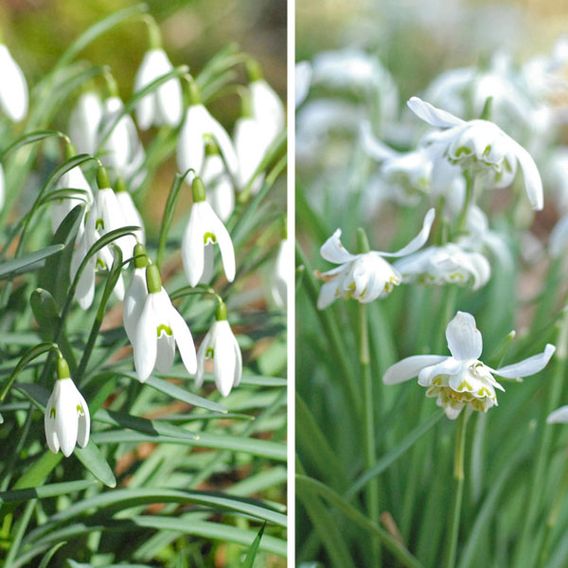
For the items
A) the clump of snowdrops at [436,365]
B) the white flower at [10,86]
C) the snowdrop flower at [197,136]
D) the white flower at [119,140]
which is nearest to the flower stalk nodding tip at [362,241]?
the clump of snowdrops at [436,365]

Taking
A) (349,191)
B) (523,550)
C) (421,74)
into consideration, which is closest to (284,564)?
(523,550)

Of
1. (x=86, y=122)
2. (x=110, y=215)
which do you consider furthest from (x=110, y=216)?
(x=86, y=122)

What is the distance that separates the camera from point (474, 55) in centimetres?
286

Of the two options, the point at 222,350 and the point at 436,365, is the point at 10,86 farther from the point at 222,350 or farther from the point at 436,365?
the point at 436,365

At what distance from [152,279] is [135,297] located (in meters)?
0.05

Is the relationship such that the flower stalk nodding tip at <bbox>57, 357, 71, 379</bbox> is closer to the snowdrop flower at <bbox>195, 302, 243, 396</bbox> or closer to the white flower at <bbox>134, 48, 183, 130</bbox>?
the snowdrop flower at <bbox>195, 302, 243, 396</bbox>

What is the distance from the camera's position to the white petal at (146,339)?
95cm

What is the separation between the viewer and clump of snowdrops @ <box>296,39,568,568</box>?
3.57 feet

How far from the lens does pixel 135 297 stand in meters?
0.99

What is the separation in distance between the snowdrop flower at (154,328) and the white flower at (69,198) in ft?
0.54

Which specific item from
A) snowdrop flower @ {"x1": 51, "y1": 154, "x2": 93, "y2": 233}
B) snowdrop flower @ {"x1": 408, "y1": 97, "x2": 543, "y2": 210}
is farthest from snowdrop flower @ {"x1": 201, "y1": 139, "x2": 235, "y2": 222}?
snowdrop flower @ {"x1": 408, "y1": 97, "x2": 543, "y2": 210}

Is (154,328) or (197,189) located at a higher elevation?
(197,189)

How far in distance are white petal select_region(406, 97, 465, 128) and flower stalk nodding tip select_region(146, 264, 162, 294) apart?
1.08ft

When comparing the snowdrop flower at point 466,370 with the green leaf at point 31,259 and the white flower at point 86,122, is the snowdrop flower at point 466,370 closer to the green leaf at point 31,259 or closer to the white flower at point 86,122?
the green leaf at point 31,259
